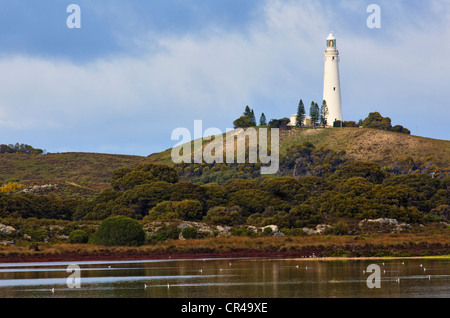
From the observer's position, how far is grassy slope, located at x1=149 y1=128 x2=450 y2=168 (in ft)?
561

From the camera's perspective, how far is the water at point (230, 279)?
42719 millimetres

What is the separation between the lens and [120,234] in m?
79.8

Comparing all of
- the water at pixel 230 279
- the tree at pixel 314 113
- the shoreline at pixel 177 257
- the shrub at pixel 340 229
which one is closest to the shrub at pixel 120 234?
the shoreline at pixel 177 257

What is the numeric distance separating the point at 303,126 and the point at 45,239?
12409 centimetres

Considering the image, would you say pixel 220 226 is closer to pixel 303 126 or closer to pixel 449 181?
pixel 449 181

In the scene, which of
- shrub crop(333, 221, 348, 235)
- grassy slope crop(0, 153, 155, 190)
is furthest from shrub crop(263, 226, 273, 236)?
grassy slope crop(0, 153, 155, 190)

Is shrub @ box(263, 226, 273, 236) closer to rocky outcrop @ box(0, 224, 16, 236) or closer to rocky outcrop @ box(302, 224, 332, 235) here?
rocky outcrop @ box(302, 224, 332, 235)

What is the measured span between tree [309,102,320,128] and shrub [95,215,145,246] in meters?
116

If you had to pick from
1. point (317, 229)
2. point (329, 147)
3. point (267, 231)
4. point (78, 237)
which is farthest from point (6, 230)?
point (329, 147)

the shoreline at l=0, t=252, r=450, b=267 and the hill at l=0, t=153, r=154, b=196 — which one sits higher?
the hill at l=0, t=153, r=154, b=196

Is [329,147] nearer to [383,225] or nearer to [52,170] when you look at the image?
[52,170]

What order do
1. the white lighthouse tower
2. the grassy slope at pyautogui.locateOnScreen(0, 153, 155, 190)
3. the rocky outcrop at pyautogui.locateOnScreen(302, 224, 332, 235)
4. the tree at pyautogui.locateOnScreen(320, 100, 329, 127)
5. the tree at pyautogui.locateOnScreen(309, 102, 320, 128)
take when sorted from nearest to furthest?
1. the rocky outcrop at pyautogui.locateOnScreen(302, 224, 332, 235)
2. the white lighthouse tower
3. the grassy slope at pyautogui.locateOnScreen(0, 153, 155, 190)
4. the tree at pyautogui.locateOnScreen(320, 100, 329, 127)
5. the tree at pyautogui.locateOnScreen(309, 102, 320, 128)

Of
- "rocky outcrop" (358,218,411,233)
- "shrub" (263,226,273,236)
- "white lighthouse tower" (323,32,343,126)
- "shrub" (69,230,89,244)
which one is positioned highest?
"white lighthouse tower" (323,32,343,126)

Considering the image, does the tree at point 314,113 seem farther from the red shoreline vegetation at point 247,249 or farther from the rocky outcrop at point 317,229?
the red shoreline vegetation at point 247,249
